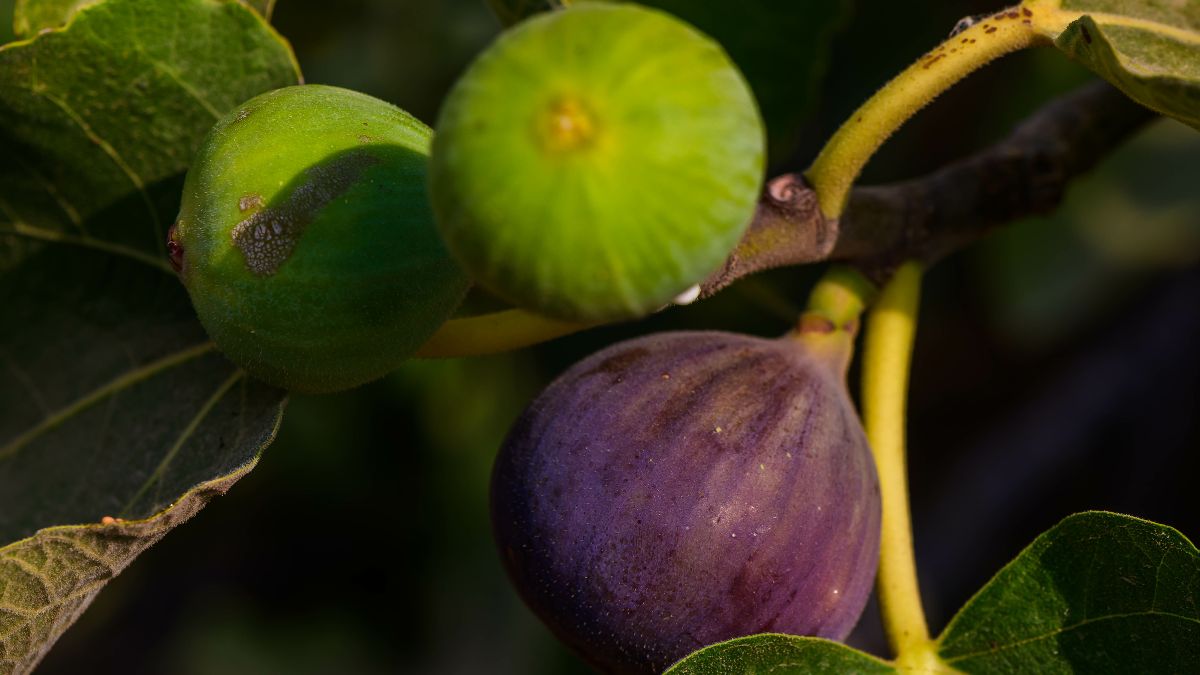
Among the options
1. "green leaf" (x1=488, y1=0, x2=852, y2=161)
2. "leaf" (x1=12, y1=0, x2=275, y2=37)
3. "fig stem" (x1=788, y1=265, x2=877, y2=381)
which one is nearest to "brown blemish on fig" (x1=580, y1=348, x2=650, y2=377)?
"fig stem" (x1=788, y1=265, x2=877, y2=381)

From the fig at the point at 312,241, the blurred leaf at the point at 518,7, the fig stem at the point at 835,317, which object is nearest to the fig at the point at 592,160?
the fig at the point at 312,241

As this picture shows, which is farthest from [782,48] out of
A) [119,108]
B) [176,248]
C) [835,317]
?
[176,248]

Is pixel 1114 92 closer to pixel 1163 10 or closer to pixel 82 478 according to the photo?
pixel 1163 10

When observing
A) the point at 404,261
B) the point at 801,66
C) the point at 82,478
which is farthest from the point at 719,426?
the point at 801,66

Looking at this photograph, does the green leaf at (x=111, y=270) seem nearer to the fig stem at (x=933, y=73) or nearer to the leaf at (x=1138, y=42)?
the fig stem at (x=933, y=73)

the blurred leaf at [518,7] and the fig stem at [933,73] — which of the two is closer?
the fig stem at [933,73]

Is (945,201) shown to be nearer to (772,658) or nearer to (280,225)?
(772,658)
